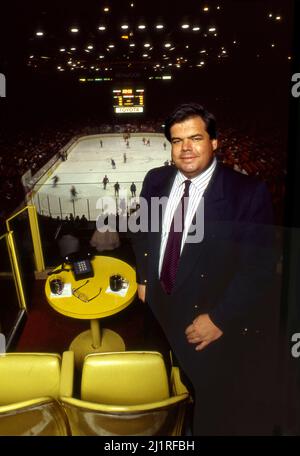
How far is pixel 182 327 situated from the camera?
235 centimetres

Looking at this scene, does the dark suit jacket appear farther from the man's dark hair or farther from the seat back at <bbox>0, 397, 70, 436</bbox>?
the seat back at <bbox>0, 397, 70, 436</bbox>

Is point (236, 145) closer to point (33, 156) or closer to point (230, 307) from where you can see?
point (33, 156)

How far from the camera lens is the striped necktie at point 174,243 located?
2.26 meters

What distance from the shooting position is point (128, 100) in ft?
70.1

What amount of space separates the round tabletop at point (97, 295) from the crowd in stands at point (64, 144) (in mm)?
7781

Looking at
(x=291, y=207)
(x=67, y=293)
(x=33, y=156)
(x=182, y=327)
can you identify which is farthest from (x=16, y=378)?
(x=33, y=156)

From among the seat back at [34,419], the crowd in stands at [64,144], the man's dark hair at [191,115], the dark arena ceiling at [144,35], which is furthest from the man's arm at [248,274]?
the crowd in stands at [64,144]

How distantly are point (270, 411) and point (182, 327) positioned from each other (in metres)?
1.14

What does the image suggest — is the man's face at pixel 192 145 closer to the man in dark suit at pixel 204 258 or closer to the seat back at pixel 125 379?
the man in dark suit at pixel 204 258

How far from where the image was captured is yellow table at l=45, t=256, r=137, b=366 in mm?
2994

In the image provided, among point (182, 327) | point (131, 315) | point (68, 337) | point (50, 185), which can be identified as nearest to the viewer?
point (182, 327)

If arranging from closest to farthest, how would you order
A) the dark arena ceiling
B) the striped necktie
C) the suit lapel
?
1. the striped necktie
2. the suit lapel
3. the dark arena ceiling

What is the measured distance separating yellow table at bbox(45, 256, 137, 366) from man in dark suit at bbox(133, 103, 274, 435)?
485 mm

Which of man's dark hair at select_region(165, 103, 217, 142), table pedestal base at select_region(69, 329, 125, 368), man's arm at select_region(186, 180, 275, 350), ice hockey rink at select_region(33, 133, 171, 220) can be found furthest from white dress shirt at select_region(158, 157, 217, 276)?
ice hockey rink at select_region(33, 133, 171, 220)
